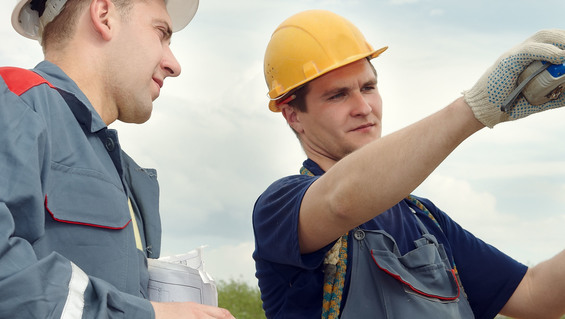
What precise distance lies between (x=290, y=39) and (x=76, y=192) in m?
1.81

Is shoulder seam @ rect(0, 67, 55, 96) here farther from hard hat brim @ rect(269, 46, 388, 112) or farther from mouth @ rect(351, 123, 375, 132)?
mouth @ rect(351, 123, 375, 132)

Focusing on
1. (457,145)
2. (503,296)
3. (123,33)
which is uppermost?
(123,33)

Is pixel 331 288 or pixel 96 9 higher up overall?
pixel 96 9

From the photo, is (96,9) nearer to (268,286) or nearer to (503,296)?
(268,286)

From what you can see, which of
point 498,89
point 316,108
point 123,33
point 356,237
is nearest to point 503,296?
→ point 356,237

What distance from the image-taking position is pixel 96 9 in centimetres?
278

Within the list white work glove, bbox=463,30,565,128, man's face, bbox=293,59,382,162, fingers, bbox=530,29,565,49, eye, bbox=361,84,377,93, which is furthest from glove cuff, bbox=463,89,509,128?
eye, bbox=361,84,377,93

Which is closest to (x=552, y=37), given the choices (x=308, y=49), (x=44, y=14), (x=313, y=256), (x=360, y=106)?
(x=360, y=106)

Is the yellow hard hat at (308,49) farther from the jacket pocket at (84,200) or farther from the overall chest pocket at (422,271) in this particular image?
→ the jacket pocket at (84,200)

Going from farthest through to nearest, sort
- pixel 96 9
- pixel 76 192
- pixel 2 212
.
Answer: pixel 96 9
pixel 76 192
pixel 2 212

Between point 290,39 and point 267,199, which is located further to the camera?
point 290,39

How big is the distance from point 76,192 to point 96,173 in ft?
0.39

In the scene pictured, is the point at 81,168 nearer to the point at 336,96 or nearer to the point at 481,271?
the point at 336,96

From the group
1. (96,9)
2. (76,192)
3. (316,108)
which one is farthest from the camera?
(316,108)
